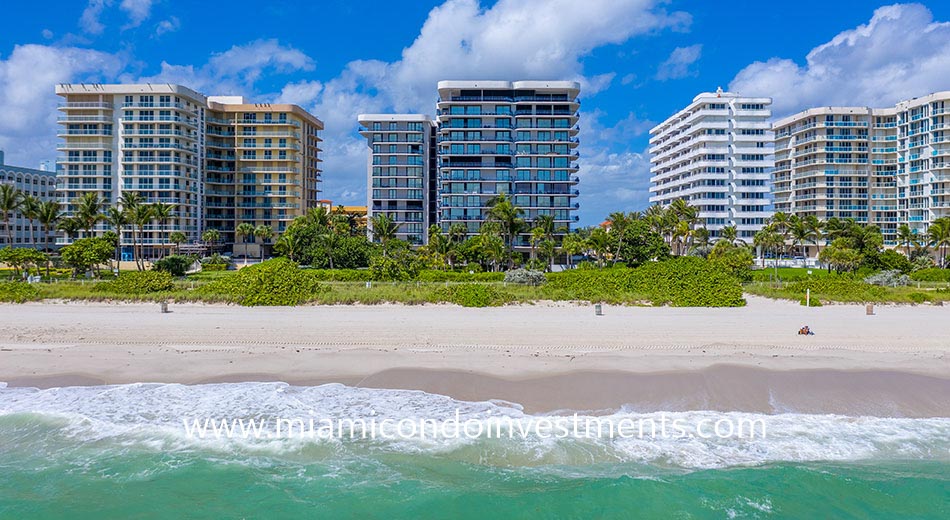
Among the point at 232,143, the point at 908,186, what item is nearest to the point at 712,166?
the point at 908,186

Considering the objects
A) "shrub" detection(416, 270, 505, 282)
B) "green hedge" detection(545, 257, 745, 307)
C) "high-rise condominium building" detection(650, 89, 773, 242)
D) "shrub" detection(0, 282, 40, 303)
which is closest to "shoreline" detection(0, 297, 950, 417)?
"green hedge" detection(545, 257, 745, 307)

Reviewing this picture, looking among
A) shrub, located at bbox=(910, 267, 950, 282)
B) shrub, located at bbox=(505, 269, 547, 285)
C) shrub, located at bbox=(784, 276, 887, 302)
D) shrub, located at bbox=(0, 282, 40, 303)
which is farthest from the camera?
shrub, located at bbox=(910, 267, 950, 282)

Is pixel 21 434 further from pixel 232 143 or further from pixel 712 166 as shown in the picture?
pixel 712 166

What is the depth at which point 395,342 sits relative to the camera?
72.3ft

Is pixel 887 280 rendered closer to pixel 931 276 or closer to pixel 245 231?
pixel 931 276

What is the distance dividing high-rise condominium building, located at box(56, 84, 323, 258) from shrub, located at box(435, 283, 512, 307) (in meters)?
61.3

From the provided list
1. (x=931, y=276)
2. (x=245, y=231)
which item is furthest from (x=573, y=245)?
(x=245, y=231)

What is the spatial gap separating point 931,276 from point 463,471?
56.7m

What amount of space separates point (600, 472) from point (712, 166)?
305ft

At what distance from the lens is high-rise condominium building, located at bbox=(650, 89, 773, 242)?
9525 cm

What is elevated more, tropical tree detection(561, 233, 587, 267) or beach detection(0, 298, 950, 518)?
tropical tree detection(561, 233, 587, 267)

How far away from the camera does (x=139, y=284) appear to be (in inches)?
1395

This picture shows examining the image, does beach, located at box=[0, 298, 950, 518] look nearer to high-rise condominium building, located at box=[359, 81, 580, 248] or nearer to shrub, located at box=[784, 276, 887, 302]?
shrub, located at box=[784, 276, 887, 302]

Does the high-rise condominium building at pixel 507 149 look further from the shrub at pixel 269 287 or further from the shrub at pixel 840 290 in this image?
the shrub at pixel 269 287
